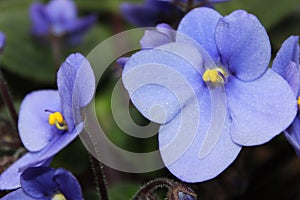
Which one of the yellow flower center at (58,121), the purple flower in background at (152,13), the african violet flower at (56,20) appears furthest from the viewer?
the african violet flower at (56,20)

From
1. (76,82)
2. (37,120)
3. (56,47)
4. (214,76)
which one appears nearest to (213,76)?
(214,76)

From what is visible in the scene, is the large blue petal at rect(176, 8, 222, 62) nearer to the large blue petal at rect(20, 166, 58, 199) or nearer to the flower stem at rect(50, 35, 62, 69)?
the large blue petal at rect(20, 166, 58, 199)

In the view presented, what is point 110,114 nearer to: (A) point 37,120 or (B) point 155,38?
→ (A) point 37,120

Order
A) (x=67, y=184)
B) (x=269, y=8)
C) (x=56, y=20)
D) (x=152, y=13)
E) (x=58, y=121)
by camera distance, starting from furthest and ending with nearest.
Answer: (x=269, y=8) < (x=56, y=20) < (x=152, y=13) < (x=58, y=121) < (x=67, y=184)

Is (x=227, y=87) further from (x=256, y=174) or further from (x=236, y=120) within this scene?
(x=256, y=174)

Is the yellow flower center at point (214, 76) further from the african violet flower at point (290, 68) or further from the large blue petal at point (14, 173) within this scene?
the large blue petal at point (14, 173)

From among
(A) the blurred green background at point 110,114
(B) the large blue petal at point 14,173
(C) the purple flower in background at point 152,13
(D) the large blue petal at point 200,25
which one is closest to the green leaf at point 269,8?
(A) the blurred green background at point 110,114

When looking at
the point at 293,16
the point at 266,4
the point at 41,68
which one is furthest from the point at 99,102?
the point at 293,16
